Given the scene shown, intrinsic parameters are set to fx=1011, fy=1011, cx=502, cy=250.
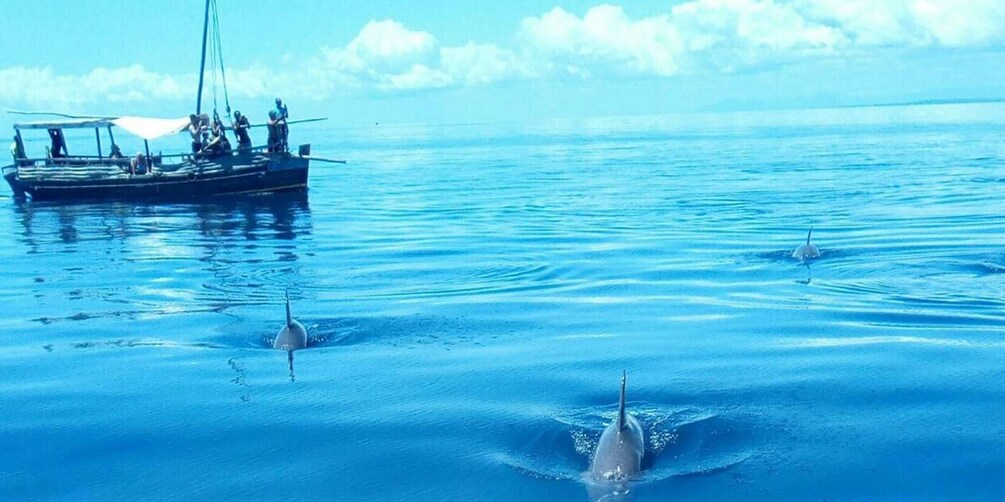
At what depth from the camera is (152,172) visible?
46.9 m

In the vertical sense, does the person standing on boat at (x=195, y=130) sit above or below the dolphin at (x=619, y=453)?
above

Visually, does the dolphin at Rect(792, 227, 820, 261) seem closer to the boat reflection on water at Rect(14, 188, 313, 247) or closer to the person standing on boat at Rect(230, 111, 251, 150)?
the boat reflection on water at Rect(14, 188, 313, 247)

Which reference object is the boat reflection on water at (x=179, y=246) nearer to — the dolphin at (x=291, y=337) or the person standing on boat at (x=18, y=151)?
the person standing on boat at (x=18, y=151)

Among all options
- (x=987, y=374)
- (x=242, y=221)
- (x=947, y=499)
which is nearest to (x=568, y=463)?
(x=947, y=499)

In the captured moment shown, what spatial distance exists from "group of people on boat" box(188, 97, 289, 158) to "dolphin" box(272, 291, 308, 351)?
97.1 ft

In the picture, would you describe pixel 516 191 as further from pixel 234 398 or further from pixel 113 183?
pixel 234 398

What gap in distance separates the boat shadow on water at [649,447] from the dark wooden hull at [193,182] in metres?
36.3

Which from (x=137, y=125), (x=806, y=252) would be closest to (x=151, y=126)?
(x=137, y=125)

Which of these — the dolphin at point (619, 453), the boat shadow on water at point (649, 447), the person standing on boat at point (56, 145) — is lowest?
the boat shadow on water at point (649, 447)

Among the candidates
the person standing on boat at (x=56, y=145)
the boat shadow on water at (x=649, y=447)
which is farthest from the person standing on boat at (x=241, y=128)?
the boat shadow on water at (x=649, y=447)

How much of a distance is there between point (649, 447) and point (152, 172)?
40.4m

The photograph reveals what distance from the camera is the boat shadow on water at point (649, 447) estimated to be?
1044cm

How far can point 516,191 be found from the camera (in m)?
50.5

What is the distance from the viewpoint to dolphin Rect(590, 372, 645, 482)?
10.3 metres
